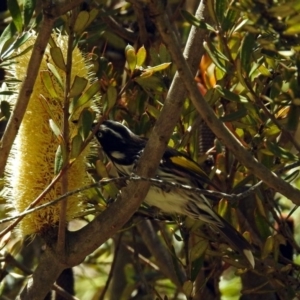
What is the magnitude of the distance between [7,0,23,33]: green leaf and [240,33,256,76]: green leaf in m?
0.52

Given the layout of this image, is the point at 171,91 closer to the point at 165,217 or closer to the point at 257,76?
the point at 257,76

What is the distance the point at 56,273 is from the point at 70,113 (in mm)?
439

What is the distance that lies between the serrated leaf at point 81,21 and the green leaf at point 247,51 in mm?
346

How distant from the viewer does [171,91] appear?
193cm

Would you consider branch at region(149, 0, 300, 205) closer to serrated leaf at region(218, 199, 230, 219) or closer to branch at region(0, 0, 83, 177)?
branch at region(0, 0, 83, 177)

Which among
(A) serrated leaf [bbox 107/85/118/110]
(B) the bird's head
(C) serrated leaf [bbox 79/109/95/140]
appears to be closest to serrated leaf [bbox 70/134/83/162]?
(C) serrated leaf [bbox 79/109/95/140]

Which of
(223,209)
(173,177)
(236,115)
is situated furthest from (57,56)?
(173,177)

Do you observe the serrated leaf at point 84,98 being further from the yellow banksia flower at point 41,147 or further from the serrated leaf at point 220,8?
the serrated leaf at point 220,8

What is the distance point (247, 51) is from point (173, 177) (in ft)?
3.07

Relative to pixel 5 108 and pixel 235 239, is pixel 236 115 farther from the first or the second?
pixel 5 108

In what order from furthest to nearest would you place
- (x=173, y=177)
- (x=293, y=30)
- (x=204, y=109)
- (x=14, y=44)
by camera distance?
(x=173, y=177) → (x=14, y=44) → (x=204, y=109) → (x=293, y=30)

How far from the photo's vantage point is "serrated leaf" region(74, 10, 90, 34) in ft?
6.15

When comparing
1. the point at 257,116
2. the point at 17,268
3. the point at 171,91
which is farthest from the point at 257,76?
the point at 17,268

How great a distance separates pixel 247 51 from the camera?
1900mm
